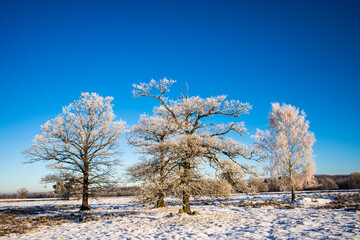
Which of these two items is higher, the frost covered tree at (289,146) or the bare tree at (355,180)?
the frost covered tree at (289,146)

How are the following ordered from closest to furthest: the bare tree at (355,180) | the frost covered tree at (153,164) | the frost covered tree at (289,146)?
the frost covered tree at (153,164) < the frost covered tree at (289,146) < the bare tree at (355,180)

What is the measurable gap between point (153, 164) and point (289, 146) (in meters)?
15.9

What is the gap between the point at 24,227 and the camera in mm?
11539

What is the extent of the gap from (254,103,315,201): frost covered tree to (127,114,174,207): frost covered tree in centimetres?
1119

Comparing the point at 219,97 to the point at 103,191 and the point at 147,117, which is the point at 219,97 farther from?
the point at 103,191

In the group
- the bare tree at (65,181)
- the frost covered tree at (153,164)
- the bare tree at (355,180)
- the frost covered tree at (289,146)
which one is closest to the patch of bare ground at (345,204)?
the frost covered tree at (289,146)

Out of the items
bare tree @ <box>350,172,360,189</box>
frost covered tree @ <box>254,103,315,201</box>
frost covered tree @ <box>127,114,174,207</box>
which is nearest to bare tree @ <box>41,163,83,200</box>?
frost covered tree @ <box>127,114,174,207</box>

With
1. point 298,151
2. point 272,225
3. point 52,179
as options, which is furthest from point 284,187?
point 52,179

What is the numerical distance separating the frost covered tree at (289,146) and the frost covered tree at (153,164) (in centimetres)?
1119

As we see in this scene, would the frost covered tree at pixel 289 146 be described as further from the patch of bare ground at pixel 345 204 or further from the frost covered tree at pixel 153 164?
the frost covered tree at pixel 153 164

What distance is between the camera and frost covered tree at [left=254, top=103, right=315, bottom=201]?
69.1ft

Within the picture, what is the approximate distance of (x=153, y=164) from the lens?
12.5 meters

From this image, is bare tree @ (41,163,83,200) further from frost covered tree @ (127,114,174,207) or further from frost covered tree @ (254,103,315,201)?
frost covered tree @ (254,103,315,201)

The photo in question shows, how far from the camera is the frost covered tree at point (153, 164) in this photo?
36.0 feet
